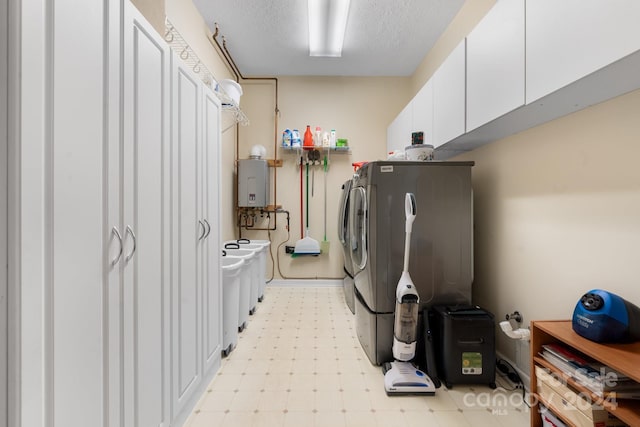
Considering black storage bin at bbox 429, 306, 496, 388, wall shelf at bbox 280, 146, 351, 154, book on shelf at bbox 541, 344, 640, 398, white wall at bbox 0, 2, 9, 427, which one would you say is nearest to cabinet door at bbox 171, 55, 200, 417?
white wall at bbox 0, 2, 9, 427

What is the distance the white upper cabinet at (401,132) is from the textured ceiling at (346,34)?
30.9 inches

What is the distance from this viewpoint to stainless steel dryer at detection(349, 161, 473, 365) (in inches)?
73.5

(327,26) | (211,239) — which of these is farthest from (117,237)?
(327,26)

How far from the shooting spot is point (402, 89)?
12.8 ft

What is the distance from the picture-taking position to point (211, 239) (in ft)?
5.68

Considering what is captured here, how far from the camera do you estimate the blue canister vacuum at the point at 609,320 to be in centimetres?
104

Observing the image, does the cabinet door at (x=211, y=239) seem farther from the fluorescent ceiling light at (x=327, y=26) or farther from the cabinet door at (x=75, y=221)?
the fluorescent ceiling light at (x=327, y=26)

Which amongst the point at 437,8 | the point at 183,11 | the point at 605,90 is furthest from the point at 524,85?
the point at 183,11

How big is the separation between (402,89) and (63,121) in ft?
13.2

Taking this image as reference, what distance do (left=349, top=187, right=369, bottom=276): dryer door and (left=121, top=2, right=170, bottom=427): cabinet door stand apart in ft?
4.26

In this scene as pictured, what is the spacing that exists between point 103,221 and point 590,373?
6.16ft

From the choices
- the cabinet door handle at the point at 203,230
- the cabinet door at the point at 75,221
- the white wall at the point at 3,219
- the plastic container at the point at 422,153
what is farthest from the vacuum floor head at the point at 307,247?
the white wall at the point at 3,219

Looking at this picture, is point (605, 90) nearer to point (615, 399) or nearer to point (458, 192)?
point (458, 192)

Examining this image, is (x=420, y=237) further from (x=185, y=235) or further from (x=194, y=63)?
(x=194, y=63)
